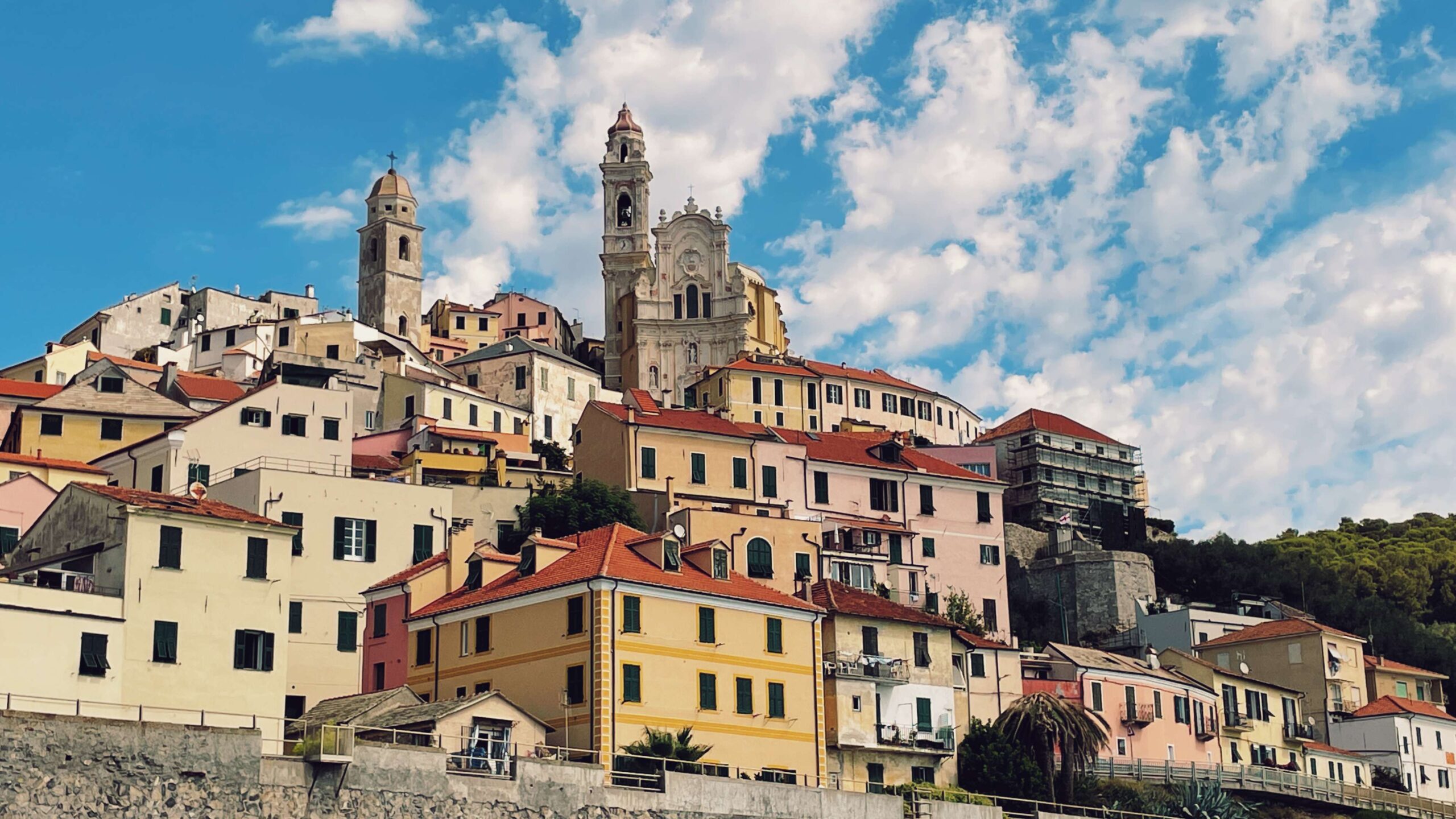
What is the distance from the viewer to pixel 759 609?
57000mm

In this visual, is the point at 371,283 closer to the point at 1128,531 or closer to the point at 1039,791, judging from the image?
the point at 1128,531

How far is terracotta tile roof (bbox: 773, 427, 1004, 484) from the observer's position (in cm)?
8594

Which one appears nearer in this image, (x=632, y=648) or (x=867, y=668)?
(x=632, y=648)

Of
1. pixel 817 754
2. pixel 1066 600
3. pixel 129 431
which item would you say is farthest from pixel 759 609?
pixel 1066 600

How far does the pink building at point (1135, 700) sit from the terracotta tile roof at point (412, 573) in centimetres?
2443

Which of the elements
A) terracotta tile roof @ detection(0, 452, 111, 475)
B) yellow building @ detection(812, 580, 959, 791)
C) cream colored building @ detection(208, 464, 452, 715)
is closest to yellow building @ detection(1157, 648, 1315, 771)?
yellow building @ detection(812, 580, 959, 791)

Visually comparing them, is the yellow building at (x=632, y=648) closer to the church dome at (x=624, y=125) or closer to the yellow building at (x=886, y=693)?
the yellow building at (x=886, y=693)

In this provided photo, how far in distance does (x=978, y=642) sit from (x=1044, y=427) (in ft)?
164

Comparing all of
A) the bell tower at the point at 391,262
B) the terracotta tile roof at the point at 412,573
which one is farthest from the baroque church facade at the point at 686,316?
the terracotta tile roof at the point at 412,573

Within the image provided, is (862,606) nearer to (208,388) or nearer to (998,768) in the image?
(998,768)

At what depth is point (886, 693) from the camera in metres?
64.0

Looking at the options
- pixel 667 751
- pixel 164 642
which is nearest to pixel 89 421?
pixel 164 642

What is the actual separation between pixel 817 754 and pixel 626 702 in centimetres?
807

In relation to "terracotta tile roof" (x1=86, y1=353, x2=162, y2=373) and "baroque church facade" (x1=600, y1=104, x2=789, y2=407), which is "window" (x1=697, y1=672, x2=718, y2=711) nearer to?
"terracotta tile roof" (x1=86, y1=353, x2=162, y2=373)
